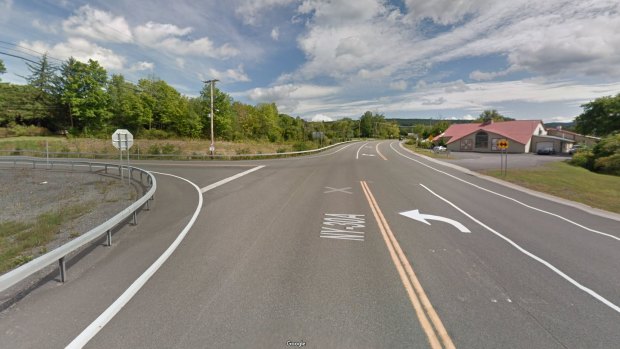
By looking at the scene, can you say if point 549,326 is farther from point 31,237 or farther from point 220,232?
point 31,237

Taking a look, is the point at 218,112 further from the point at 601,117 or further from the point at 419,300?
the point at 601,117

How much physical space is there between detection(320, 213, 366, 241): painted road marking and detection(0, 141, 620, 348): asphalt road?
0.15ft

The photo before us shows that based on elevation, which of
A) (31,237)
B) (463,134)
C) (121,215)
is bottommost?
(31,237)

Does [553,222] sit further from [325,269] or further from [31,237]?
[31,237]

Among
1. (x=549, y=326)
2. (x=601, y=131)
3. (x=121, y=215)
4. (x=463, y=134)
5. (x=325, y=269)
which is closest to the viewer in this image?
(x=549, y=326)

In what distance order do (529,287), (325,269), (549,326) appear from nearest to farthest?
1. (549,326)
2. (529,287)
3. (325,269)

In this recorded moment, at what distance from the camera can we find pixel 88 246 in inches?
229

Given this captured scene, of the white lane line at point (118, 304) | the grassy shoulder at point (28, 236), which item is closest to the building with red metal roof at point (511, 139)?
the white lane line at point (118, 304)

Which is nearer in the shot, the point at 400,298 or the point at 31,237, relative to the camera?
the point at 400,298

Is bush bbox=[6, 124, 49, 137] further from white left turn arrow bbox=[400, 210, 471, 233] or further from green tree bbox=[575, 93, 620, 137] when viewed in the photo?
green tree bbox=[575, 93, 620, 137]

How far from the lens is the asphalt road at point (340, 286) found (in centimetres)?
310

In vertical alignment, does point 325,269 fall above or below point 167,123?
below

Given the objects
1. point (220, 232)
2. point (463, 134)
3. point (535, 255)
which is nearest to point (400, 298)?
point (535, 255)

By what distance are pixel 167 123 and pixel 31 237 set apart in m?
59.8
